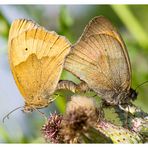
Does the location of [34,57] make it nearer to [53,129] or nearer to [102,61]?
[102,61]

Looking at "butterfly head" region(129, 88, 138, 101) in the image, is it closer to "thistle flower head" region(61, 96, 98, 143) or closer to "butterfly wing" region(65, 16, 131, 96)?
"butterfly wing" region(65, 16, 131, 96)

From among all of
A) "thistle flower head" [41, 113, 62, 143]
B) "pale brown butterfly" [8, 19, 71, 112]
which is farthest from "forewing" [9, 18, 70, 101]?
"thistle flower head" [41, 113, 62, 143]

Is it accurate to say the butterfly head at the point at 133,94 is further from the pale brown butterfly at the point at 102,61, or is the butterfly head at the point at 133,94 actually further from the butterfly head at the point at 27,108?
the butterfly head at the point at 27,108

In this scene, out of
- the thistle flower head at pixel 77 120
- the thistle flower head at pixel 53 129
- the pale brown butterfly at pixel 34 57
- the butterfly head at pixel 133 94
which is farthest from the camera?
the pale brown butterfly at pixel 34 57

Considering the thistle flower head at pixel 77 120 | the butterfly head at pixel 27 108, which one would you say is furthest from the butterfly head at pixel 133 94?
the butterfly head at pixel 27 108

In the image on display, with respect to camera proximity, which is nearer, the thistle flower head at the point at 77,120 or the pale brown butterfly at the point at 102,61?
the thistle flower head at the point at 77,120

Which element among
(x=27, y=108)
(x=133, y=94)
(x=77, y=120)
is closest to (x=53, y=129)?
(x=77, y=120)
